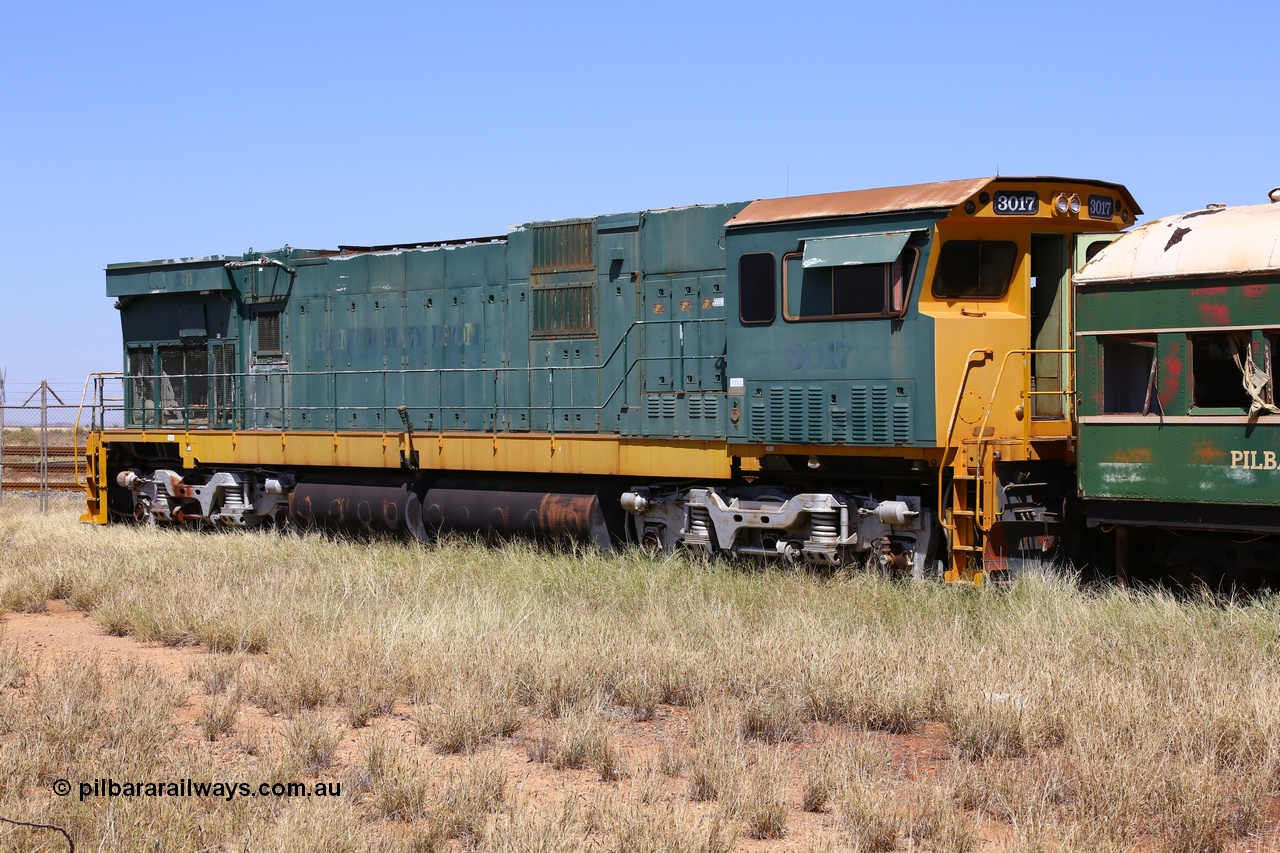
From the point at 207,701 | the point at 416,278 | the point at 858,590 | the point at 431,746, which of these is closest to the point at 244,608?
the point at 207,701

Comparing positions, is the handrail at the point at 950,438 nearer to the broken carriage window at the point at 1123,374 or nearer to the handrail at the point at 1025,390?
the handrail at the point at 1025,390

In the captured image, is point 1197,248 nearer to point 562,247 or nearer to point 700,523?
point 700,523

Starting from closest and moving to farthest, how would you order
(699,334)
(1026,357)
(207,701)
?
1. (207,701)
2. (1026,357)
3. (699,334)

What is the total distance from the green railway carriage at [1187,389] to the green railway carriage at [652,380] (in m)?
0.70

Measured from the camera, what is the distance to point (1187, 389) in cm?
1033

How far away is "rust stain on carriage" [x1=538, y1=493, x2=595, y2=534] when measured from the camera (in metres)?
14.3

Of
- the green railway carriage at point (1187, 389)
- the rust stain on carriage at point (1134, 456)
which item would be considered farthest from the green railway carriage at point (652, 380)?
the rust stain on carriage at point (1134, 456)

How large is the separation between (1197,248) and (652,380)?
5.77 m

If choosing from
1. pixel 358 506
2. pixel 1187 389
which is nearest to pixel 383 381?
pixel 358 506

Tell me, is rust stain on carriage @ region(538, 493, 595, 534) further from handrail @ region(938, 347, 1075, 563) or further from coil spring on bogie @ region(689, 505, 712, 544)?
handrail @ region(938, 347, 1075, 563)

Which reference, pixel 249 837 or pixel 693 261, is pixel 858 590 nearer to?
pixel 693 261

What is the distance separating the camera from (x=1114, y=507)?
35.3 feet

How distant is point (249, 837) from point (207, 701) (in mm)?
2737

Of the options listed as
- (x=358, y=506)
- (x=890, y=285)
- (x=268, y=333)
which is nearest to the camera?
(x=890, y=285)
